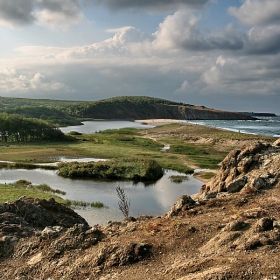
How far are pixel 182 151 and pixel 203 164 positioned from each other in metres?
19.8

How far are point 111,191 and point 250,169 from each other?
89.9 feet

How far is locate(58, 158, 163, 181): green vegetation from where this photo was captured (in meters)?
54.5

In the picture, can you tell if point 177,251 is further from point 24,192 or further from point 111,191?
point 111,191

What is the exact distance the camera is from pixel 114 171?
55531 millimetres

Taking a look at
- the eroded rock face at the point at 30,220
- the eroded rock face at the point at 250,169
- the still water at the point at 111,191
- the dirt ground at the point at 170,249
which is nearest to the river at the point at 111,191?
the still water at the point at 111,191

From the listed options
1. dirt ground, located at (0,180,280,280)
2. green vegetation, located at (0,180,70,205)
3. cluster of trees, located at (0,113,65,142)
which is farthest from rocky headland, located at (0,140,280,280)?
cluster of trees, located at (0,113,65,142)

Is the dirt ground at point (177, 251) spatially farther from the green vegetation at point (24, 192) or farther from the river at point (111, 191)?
the green vegetation at point (24, 192)

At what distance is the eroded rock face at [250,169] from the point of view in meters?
17.7

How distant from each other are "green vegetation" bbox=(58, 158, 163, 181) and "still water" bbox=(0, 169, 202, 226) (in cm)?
180

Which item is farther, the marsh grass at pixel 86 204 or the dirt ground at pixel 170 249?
the marsh grass at pixel 86 204

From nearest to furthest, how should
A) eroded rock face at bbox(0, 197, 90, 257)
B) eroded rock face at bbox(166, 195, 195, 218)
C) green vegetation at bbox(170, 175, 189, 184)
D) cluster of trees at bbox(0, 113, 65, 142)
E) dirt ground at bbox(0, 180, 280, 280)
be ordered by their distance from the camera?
dirt ground at bbox(0, 180, 280, 280) → eroded rock face at bbox(0, 197, 90, 257) → eroded rock face at bbox(166, 195, 195, 218) → green vegetation at bbox(170, 175, 189, 184) → cluster of trees at bbox(0, 113, 65, 142)

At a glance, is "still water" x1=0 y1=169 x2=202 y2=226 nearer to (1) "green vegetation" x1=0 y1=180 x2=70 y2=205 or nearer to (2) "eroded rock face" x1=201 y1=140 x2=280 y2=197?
(1) "green vegetation" x1=0 y1=180 x2=70 y2=205

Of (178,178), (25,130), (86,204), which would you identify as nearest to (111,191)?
(86,204)

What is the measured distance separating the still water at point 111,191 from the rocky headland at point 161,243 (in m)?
17.2
